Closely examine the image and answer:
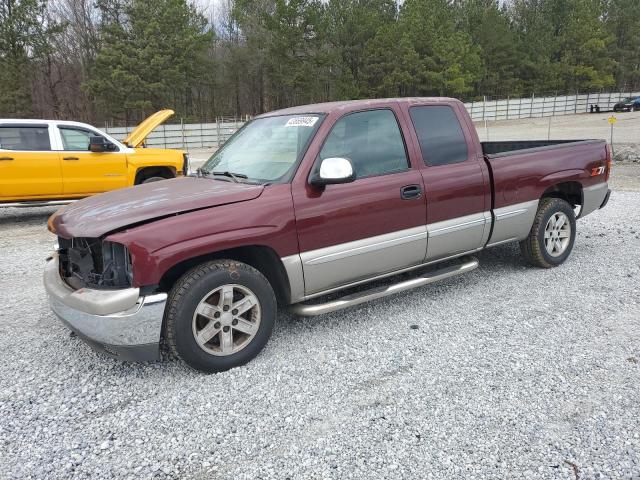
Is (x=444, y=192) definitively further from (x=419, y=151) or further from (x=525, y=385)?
(x=525, y=385)

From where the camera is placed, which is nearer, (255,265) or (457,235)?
(255,265)

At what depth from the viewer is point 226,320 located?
3.24 metres

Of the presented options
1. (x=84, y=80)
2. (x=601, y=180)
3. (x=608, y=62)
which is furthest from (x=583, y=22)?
(x=601, y=180)

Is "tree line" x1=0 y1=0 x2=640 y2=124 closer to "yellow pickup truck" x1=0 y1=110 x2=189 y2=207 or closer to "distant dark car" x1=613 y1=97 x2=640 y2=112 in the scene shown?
"distant dark car" x1=613 y1=97 x2=640 y2=112

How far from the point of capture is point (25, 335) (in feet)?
13.1

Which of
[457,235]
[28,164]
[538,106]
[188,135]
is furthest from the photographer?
[538,106]

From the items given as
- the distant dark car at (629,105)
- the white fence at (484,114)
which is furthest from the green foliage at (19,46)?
the distant dark car at (629,105)

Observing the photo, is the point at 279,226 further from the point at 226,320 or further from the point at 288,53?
the point at 288,53

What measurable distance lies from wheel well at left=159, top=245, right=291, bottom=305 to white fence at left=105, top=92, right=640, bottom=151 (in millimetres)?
24173

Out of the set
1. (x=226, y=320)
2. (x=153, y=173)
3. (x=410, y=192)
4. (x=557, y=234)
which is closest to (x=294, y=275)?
(x=226, y=320)

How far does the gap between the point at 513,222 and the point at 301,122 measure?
2.29 metres

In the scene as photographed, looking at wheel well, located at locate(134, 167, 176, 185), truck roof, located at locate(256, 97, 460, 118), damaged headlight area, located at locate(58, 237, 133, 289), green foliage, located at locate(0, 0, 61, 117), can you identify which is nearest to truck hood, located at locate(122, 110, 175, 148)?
wheel well, located at locate(134, 167, 176, 185)

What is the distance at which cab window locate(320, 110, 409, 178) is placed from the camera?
3770mm

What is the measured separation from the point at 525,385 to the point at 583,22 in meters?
68.7
